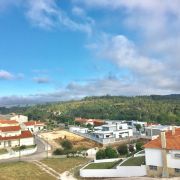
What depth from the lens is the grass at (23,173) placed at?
157 feet

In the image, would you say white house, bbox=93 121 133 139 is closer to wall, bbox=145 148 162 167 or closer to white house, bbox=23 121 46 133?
white house, bbox=23 121 46 133

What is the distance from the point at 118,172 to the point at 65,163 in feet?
50.2

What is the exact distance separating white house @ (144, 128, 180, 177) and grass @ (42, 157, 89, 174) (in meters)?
12.9

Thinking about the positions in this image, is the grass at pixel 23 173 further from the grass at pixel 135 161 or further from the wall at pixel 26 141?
the wall at pixel 26 141

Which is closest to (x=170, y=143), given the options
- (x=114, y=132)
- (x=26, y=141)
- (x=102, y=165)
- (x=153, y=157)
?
(x=153, y=157)

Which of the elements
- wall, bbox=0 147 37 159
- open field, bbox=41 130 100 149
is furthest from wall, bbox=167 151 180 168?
open field, bbox=41 130 100 149

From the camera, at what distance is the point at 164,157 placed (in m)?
42.5

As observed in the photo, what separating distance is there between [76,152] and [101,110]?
346 feet

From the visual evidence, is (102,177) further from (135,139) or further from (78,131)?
(78,131)

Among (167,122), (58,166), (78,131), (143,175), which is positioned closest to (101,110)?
(167,122)

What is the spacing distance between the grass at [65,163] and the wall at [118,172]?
505 cm

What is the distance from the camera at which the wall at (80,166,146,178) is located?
44.2 metres

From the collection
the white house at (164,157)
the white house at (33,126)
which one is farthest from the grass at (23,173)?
the white house at (33,126)

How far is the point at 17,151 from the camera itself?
2867 inches
